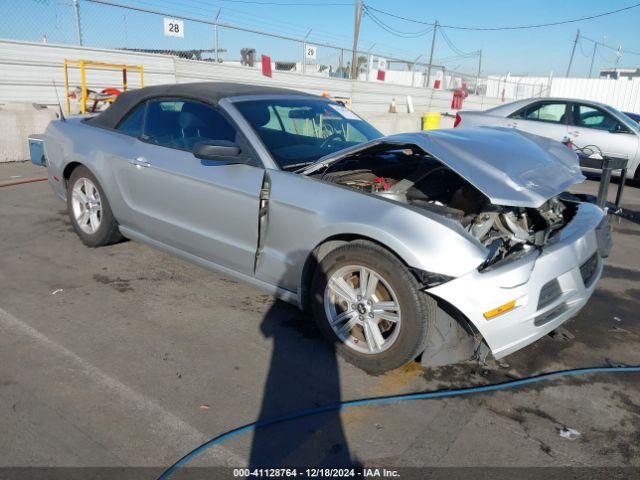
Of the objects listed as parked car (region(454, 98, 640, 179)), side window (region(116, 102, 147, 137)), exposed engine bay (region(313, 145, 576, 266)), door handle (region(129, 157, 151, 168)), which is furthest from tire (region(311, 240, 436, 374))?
parked car (region(454, 98, 640, 179))

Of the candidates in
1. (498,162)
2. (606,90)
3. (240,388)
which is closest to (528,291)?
(498,162)

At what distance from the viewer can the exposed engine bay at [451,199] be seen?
10.1 ft

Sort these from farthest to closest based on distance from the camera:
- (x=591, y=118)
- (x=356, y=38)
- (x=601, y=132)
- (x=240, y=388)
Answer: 1. (x=356, y=38)
2. (x=591, y=118)
3. (x=601, y=132)
4. (x=240, y=388)

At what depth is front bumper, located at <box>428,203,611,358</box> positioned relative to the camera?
8.60ft

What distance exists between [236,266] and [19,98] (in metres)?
9.55

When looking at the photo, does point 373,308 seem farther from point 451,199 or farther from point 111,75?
point 111,75

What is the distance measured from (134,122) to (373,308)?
9.14ft

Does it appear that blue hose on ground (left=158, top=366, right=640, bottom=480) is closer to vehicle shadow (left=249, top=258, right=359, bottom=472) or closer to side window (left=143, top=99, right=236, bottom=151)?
vehicle shadow (left=249, top=258, right=359, bottom=472)

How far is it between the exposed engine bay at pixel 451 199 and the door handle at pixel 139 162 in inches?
59.4

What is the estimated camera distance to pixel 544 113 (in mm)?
9977

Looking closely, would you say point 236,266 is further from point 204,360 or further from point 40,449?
point 40,449

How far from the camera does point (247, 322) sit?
356 cm

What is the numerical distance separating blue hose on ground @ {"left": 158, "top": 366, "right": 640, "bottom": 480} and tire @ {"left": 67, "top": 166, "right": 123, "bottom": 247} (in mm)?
2760

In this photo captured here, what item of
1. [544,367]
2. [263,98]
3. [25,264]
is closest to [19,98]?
[25,264]
